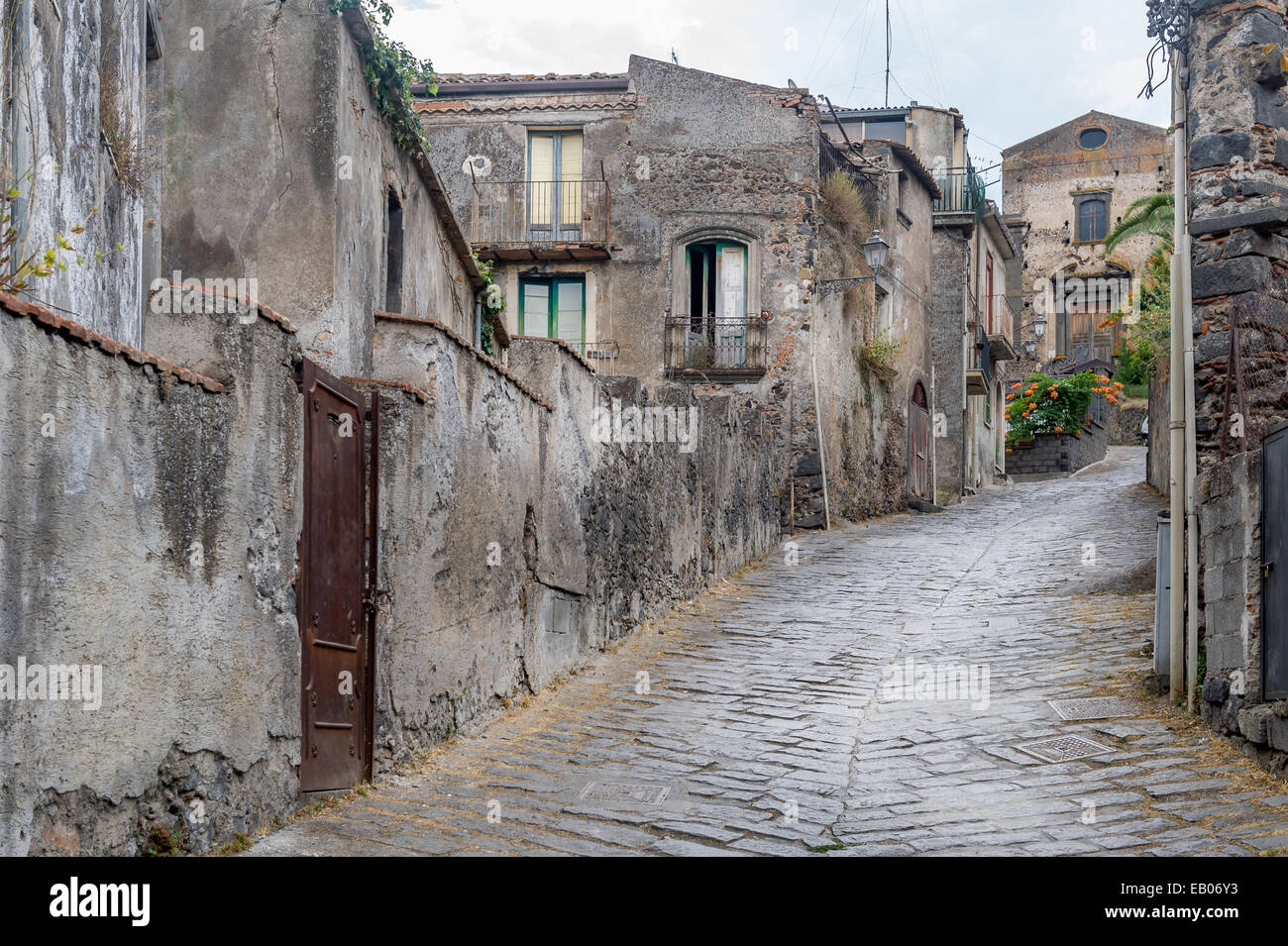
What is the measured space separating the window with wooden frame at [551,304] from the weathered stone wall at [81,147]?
14430mm

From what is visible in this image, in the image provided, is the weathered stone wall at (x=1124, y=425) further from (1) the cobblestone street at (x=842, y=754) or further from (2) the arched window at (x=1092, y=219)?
(1) the cobblestone street at (x=842, y=754)

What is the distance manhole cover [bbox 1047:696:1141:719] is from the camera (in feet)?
28.7

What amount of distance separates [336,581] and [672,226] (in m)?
17.5

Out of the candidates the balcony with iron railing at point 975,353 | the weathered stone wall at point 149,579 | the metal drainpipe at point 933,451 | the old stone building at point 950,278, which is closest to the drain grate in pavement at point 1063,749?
the weathered stone wall at point 149,579

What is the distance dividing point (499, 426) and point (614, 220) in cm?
1501

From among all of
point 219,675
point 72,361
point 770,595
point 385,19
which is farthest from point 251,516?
point 770,595

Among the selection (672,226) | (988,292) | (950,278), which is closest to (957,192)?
(950,278)

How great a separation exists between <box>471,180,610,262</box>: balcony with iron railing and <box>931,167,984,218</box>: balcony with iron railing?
10926mm

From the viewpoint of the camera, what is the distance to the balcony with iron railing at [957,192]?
102 ft

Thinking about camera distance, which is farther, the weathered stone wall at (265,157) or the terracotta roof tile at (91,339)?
the weathered stone wall at (265,157)

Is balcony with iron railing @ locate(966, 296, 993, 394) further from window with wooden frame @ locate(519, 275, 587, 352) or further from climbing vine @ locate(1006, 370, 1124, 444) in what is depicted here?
window with wooden frame @ locate(519, 275, 587, 352)

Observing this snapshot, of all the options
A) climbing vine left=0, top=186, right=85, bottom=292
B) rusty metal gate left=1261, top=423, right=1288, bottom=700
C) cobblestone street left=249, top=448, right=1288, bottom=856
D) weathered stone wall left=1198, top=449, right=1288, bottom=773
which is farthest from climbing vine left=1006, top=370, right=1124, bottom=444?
climbing vine left=0, top=186, right=85, bottom=292

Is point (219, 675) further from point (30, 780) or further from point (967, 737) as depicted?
point (967, 737)

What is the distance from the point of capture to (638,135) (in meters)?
23.2
